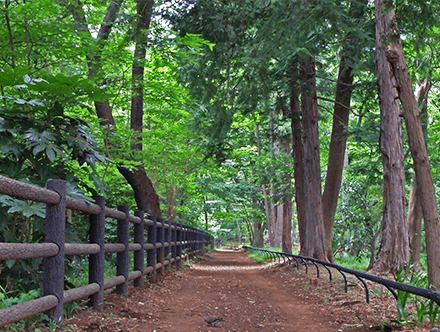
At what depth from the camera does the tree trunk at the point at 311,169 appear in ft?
42.3

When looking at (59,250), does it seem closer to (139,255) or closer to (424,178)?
(139,255)

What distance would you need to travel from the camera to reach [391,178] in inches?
387

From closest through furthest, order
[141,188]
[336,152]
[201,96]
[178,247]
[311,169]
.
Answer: [141,188], [201,96], [311,169], [336,152], [178,247]

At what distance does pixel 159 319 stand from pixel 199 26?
7.56 m

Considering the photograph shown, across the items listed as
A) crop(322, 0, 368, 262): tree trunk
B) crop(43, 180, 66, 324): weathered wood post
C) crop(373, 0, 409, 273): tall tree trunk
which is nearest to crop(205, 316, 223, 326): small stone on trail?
crop(43, 180, 66, 324): weathered wood post

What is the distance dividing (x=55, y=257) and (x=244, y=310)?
11.6 feet

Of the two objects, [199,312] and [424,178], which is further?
[424,178]

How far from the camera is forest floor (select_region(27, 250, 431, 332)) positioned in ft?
16.5

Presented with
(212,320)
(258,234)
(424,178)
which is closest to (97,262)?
(212,320)

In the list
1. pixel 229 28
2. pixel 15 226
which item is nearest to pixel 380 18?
pixel 229 28

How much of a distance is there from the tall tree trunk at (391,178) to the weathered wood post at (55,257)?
767 cm

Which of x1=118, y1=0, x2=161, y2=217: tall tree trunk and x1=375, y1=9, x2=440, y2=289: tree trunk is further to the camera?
x1=118, y1=0, x2=161, y2=217: tall tree trunk

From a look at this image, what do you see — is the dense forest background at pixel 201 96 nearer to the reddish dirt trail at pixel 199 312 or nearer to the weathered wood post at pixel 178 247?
the reddish dirt trail at pixel 199 312

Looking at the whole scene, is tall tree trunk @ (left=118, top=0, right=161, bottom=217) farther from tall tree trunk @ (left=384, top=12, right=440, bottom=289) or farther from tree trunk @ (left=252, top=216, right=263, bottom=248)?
tree trunk @ (left=252, top=216, right=263, bottom=248)
